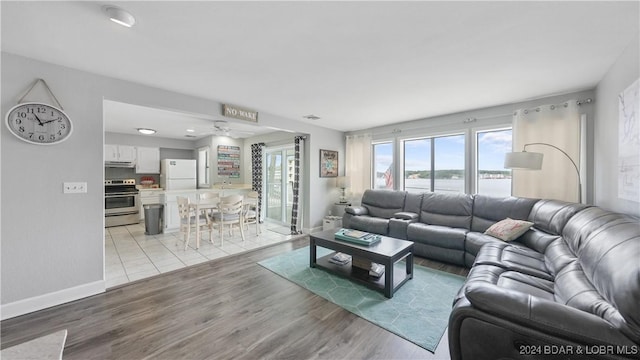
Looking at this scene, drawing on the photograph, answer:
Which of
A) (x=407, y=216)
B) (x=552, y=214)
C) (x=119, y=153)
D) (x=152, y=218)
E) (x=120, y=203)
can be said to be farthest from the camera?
(x=119, y=153)

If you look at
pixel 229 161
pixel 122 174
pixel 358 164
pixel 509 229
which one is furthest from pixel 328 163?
pixel 122 174

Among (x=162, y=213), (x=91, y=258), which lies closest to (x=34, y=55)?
(x=91, y=258)

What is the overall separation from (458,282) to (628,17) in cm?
261

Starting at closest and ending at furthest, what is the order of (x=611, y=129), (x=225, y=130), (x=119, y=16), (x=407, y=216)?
(x=119, y=16)
(x=611, y=129)
(x=407, y=216)
(x=225, y=130)

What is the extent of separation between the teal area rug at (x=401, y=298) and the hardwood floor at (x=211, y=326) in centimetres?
9

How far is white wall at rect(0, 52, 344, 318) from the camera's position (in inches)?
80.7

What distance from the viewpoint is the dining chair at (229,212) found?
4098mm

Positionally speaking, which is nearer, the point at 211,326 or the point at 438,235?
the point at 211,326

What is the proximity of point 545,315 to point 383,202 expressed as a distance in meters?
3.47

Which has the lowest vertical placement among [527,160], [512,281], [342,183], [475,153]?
[512,281]

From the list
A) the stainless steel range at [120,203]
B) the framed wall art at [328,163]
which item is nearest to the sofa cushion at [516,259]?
the framed wall art at [328,163]

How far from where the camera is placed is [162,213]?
489cm

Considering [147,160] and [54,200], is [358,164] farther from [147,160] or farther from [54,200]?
[147,160]

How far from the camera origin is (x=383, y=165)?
528 centimetres
